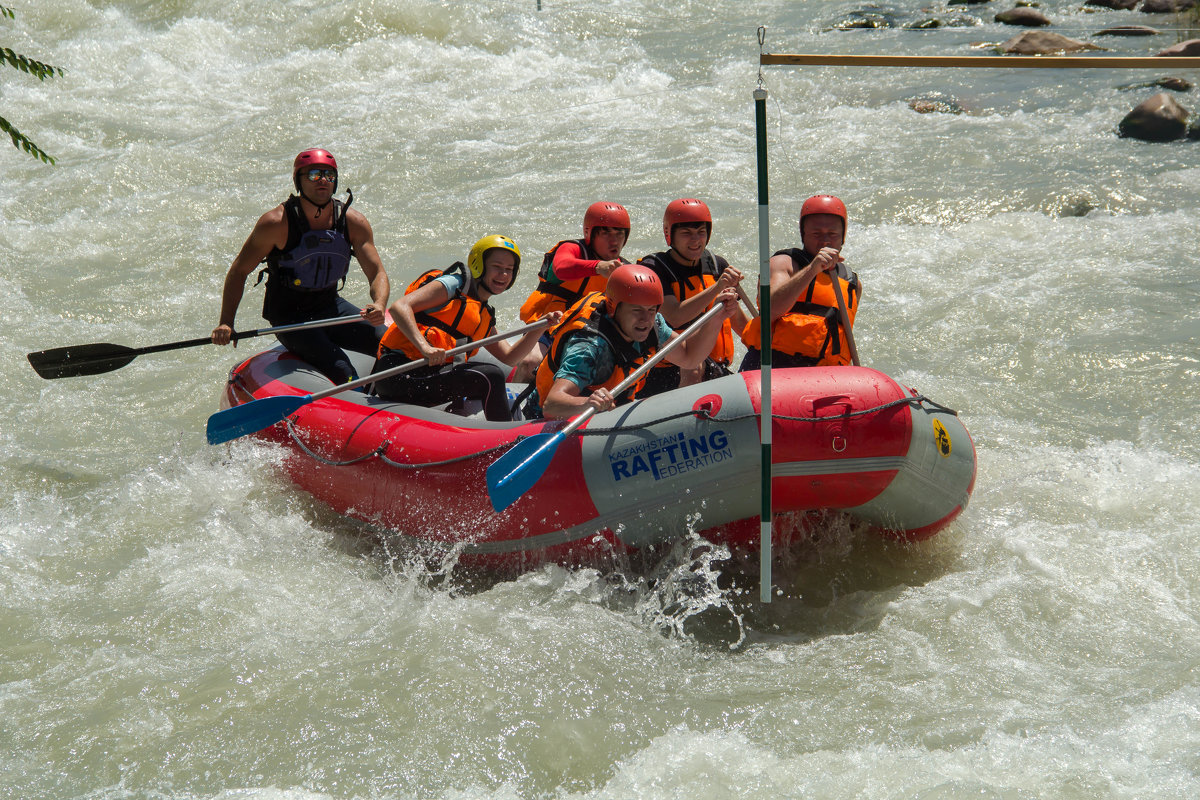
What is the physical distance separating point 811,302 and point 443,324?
1706mm

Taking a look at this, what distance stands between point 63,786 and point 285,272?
8.87 feet

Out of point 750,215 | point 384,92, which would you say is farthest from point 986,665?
point 384,92

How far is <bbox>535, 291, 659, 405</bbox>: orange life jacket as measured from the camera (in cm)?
Answer: 423

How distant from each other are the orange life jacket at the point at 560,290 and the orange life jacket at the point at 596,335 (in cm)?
77

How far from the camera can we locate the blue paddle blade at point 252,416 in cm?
475

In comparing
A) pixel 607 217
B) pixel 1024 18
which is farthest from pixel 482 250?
pixel 1024 18

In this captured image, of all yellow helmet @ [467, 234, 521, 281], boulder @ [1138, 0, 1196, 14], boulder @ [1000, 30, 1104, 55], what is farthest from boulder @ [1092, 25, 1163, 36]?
yellow helmet @ [467, 234, 521, 281]

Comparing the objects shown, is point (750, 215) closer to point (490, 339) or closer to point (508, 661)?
point (490, 339)

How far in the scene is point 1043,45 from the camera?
14008 mm

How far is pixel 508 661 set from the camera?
3.89m

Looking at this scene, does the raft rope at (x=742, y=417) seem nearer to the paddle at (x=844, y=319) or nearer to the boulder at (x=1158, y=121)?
the paddle at (x=844, y=319)

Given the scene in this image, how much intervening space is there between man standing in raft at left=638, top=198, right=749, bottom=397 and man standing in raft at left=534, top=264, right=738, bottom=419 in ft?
0.42

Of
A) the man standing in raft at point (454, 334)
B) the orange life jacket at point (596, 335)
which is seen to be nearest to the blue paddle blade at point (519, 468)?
the orange life jacket at point (596, 335)

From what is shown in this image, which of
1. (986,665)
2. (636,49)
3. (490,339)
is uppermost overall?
(636,49)
